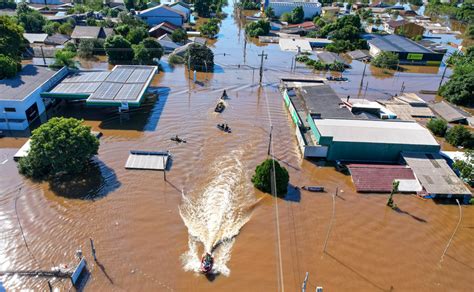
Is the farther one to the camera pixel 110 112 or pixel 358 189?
pixel 110 112

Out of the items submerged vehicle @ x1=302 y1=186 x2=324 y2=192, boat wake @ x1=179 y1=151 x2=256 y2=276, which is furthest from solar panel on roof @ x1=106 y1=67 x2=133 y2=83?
submerged vehicle @ x1=302 y1=186 x2=324 y2=192

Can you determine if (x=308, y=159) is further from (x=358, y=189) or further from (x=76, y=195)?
(x=76, y=195)

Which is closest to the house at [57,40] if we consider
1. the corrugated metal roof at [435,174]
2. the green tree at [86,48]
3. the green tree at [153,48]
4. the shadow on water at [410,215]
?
the green tree at [86,48]

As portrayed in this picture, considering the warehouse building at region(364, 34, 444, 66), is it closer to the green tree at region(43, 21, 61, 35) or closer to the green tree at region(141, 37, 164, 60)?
the green tree at region(141, 37, 164, 60)

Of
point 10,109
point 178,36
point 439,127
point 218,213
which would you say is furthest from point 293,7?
point 218,213

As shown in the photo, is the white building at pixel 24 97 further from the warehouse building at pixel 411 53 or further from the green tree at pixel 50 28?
the warehouse building at pixel 411 53

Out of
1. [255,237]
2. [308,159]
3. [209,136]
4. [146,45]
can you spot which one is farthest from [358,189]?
[146,45]
